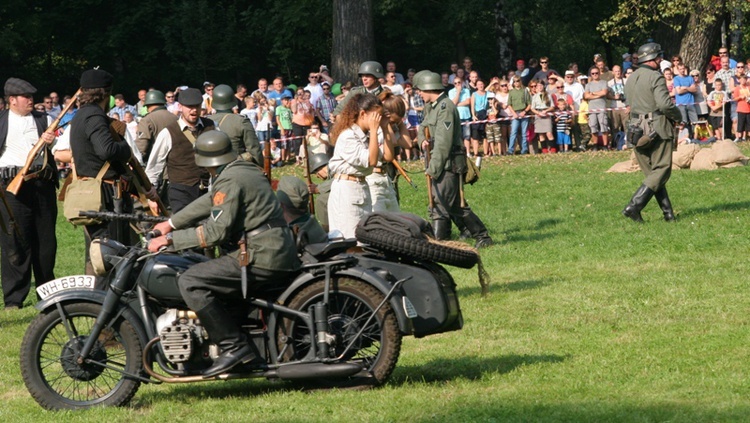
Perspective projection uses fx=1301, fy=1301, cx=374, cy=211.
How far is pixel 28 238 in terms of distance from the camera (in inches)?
508

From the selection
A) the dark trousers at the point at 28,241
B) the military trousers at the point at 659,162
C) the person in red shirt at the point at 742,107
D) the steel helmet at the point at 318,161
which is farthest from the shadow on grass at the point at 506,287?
the person in red shirt at the point at 742,107

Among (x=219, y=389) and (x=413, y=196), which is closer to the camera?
(x=219, y=389)

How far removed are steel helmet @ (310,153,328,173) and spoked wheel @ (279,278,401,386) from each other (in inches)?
157

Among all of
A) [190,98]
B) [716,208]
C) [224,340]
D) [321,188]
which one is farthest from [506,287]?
[716,208]

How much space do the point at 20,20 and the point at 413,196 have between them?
20.6 meters

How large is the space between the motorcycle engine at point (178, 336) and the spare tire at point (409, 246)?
1.17m

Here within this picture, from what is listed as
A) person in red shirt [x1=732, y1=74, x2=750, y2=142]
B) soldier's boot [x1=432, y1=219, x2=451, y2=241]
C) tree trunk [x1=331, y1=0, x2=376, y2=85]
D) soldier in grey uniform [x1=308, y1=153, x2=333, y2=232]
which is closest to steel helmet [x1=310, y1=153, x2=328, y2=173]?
soldier in grey uniform [x1=308, y1=153, x2=333, y2=232]

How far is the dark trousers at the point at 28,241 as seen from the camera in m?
12.7

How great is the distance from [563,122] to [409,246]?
19.0 metres

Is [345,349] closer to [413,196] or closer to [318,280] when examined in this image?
[318,280]

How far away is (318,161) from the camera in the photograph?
39.0 ft

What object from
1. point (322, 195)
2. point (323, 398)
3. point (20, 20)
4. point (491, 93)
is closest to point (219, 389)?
point (323, 398)

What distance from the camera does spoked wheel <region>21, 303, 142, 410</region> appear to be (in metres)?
7.89

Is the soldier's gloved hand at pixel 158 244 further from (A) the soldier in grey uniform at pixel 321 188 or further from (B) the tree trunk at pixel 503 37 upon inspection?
(B) the tree trunk at pixel 503 37
